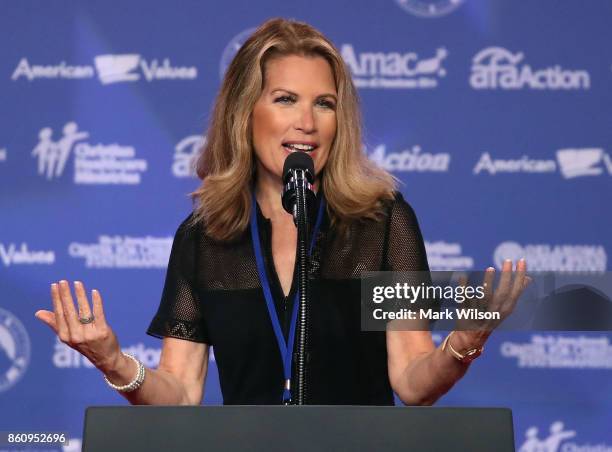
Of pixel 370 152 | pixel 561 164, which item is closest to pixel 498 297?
pixel 370 152

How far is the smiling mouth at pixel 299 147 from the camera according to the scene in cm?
238

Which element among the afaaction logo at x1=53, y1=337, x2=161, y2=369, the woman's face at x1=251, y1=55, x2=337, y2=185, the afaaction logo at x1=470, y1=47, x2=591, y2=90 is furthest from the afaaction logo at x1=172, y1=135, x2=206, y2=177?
the woman's face at x1=251, y1=55, x2=337, y2=185

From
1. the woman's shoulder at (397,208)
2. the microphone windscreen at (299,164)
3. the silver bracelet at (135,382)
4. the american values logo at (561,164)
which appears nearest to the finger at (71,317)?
the silver bracelet at (135,382)

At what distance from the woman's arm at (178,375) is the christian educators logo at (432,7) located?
217cm

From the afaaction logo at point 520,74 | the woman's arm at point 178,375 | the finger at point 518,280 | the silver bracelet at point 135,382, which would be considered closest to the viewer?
the finger at point 518,280

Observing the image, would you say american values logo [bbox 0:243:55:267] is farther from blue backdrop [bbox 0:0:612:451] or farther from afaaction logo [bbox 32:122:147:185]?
afaaction logo [bbox 32:122:147:185]

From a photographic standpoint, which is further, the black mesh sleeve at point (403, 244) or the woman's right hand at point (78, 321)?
the black mesh sleeve at point (403, 244)

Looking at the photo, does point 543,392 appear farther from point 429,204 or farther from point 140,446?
point 140,446

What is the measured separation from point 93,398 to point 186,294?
1.80 m

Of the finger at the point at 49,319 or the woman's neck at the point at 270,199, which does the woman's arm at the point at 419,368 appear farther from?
the finger at the point at 49,319

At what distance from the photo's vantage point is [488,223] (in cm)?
412

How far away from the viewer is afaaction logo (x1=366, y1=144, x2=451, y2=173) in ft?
13.6

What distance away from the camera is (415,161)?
163 inches

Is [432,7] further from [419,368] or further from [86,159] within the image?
[419,368]
